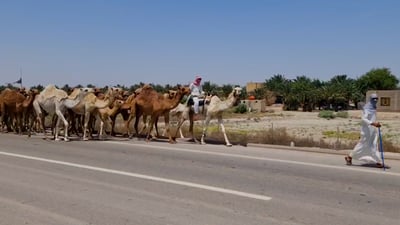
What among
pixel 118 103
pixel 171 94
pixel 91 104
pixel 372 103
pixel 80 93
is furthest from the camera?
pixel 118 103

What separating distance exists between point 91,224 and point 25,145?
11.1 meters

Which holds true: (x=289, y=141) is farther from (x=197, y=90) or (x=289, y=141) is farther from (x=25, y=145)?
(x=25, y=145)

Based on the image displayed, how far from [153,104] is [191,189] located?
10.2 m

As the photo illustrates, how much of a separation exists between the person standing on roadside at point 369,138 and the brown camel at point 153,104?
749cm

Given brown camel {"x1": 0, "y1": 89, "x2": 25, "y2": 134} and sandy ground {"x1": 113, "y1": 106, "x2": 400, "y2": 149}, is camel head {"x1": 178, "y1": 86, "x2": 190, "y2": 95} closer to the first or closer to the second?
sandy ground {"x1": 113, "y1": 106, "x2": 400, "y2": 149}

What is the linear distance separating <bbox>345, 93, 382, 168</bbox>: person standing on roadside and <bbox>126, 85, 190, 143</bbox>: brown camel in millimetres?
7495

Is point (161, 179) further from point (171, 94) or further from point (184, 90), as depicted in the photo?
point (171, 94)

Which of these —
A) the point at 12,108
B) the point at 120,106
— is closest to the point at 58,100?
the point at 120,106

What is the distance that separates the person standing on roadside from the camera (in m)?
12.4

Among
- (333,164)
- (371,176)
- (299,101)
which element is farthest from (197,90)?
(299,101)

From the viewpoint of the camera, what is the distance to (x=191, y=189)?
30.1 feet

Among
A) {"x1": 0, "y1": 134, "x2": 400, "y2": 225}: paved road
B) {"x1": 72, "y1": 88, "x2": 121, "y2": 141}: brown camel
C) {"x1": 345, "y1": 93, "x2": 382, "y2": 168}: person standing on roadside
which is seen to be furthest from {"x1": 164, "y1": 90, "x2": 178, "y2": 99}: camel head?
{"x1": 345, "y1": 93, "x2": 382, "y2": 168}: person standing on roadside

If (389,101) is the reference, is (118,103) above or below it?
below

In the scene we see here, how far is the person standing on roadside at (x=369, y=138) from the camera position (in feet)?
40.6
